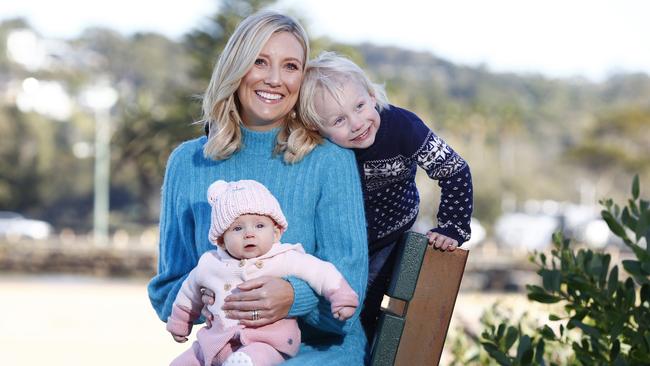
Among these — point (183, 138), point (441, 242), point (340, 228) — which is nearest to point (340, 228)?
point (340, 228)

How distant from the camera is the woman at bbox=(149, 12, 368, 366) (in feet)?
9.16

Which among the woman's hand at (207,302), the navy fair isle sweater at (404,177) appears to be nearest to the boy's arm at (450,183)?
the navy fair isle sweater at (404,177)

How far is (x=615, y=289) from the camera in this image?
3.13m

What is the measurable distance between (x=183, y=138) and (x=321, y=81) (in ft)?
115

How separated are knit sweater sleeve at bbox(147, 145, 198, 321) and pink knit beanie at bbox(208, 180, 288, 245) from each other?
1.23ft

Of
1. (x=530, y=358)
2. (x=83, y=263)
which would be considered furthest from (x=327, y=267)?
(x=83, y=263)

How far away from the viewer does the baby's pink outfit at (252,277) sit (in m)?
2.60

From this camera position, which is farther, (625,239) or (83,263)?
(83,263)

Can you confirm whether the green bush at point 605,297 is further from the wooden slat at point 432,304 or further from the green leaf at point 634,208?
the wooden slat at point 432,304

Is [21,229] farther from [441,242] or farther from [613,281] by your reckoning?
[441,242]

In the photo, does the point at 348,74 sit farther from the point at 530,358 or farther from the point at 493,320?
the point at 493,320

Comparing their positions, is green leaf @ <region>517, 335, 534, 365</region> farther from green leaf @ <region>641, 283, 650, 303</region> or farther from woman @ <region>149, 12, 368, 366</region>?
woman @ <region>149, 12, 368, 366</region>

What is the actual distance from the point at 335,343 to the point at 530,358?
2.08 feet

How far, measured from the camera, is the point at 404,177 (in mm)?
3098
